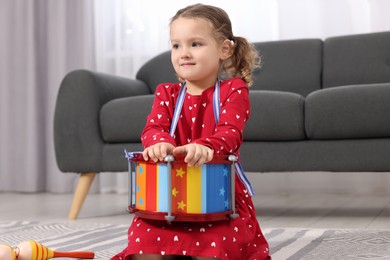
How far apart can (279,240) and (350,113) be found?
2.18 feet

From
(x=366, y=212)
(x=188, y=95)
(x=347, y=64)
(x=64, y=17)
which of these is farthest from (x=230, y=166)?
(x=64, y=17)

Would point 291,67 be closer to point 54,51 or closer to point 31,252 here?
point 54,51

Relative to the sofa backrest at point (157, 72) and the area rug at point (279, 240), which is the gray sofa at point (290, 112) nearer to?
the sofa backrest at point (157, 72)

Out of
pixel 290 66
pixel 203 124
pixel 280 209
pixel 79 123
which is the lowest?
pixel 280 209

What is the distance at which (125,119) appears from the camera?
7.97 feet

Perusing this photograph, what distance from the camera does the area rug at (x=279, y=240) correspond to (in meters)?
1.52

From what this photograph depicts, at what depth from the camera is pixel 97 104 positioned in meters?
2.50

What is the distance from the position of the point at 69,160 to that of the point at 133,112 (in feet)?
1.08

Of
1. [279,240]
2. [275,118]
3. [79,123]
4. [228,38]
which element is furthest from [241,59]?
[79,123]

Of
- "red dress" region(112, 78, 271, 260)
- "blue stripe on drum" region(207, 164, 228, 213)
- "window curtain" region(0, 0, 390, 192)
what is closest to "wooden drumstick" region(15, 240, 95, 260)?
"red dress" region(112, 78, 271, 260)

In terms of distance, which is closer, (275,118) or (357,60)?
(275,118)

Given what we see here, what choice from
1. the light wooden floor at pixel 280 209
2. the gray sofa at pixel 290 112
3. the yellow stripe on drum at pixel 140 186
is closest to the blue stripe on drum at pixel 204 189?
the yellow stripe on drum at pixel 140 186

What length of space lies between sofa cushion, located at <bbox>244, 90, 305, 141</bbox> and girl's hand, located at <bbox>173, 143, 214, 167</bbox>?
1140 mm

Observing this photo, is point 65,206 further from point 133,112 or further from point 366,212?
point 366,212
